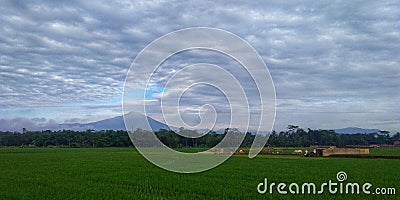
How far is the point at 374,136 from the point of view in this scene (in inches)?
2965

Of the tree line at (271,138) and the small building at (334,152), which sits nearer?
the small building at (334,152)

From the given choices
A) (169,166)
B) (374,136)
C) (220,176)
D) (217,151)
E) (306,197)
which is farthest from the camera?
(374,136)

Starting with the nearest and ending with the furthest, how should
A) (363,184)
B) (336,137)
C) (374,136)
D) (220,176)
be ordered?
(363,184) → (220,176) → (336,137) → (374,136)

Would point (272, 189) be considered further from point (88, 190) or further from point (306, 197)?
point (88, 190)

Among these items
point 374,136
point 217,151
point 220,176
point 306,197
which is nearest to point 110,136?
point 217,151

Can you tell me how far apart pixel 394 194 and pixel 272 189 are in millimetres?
3308

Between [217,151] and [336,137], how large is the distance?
38.6 metres

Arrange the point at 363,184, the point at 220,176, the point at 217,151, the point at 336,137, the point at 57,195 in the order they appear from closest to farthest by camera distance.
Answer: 1. the point at 57,195
2. the point at 363,184
3. the point at 220,176
4. the point at 217,151
5. the point at 336,137

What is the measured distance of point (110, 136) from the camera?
71.1 m

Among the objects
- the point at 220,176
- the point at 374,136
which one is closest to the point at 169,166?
the point at 220,176

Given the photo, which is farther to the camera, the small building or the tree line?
the tree line

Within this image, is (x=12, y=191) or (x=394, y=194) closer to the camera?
(x=394, y=194)

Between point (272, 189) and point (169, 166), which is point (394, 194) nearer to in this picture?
point (272, 189)

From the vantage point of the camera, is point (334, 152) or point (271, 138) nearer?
point (334, 152)
